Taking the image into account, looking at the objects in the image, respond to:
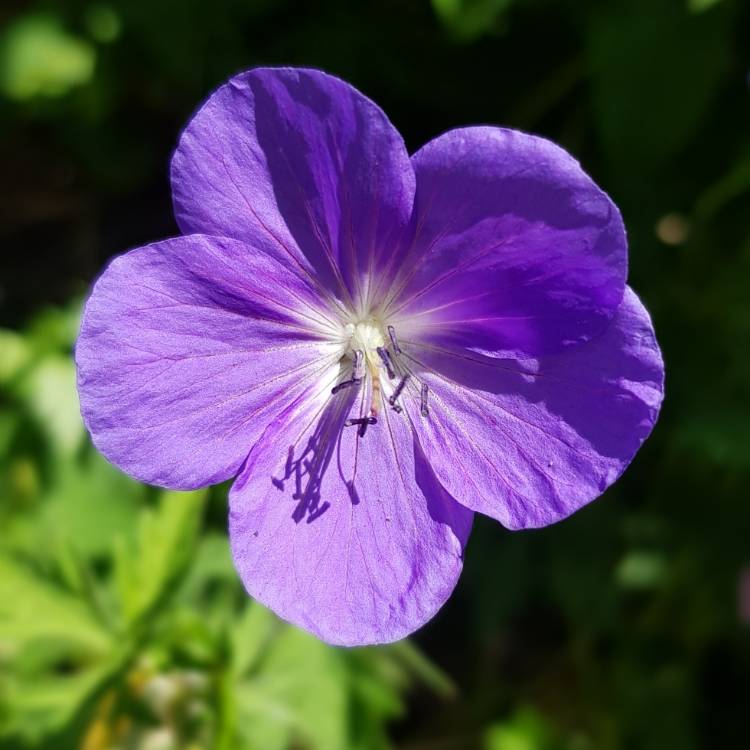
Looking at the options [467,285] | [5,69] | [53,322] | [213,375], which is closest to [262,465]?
[213,375]

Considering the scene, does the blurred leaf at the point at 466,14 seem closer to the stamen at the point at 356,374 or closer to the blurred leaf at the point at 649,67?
the blurred leaf at the point at 649,67

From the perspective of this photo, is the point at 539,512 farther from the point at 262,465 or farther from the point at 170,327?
the point at 170,327

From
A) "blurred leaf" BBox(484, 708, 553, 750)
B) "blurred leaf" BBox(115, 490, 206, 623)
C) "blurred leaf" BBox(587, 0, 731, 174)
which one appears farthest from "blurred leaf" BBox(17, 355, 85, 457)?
"blurred leaf" BBox(587, 0, 731, 174)

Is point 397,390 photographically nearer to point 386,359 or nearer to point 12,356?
point 386,359

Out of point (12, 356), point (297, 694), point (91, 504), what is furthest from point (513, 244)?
point (12, 356)

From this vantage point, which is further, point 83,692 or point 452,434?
point 83,692

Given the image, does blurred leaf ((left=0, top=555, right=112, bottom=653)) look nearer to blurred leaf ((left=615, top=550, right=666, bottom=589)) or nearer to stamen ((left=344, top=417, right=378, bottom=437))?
stamen ((left=344, top=417, right=378, bottom=437))
